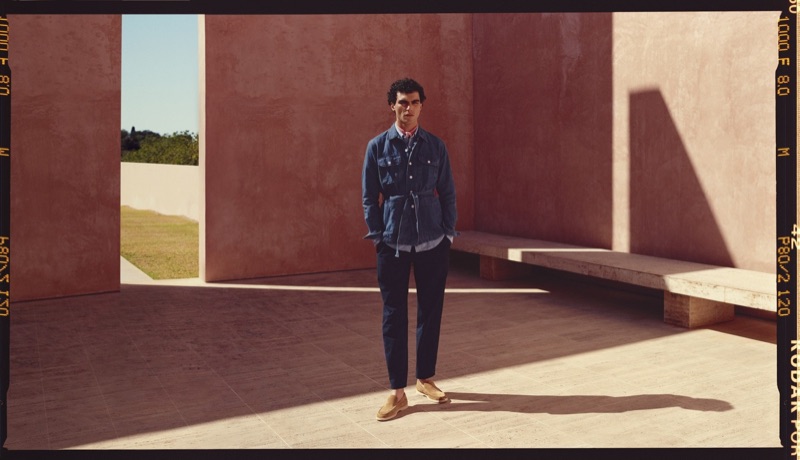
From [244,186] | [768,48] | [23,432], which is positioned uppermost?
[768,48]

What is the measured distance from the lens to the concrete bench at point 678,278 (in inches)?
189

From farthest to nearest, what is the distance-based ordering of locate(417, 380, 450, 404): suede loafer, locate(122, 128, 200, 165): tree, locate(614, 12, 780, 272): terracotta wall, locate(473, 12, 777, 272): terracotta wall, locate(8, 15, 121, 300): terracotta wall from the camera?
locate(122, 128, 200, 165): tree < locate(8, 15, 121, 300): terracotta wall < locate(473, 12, 777, 272): terracotta wall < locate(614, 12, 780, 272): terracotta wall < locate(417, 380, 450, 404): suede loafer

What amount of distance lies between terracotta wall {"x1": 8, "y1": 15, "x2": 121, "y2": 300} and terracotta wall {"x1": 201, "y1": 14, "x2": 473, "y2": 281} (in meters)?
1.03

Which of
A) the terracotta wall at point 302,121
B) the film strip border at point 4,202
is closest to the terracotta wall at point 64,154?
the terracotta wall at point 302,121

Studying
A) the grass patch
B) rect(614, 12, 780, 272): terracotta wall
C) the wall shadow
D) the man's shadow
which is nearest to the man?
the man's shadow

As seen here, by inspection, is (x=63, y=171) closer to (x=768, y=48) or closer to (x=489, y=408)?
(x=489, y=408)

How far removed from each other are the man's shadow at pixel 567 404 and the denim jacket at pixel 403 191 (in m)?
0.87

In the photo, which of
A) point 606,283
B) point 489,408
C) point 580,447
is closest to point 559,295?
point 606,283

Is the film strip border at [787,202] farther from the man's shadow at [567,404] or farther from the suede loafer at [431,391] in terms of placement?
the suede loafer at [431,391]

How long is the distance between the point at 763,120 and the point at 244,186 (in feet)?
16.8

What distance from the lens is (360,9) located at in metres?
2.45

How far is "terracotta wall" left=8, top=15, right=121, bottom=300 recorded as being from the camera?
259 inches

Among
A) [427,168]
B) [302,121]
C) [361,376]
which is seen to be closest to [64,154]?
[302,121]

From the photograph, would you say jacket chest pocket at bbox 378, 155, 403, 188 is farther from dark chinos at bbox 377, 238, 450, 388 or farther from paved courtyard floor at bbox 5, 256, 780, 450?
paved courtyard floor at bbox 5, 256, 780, 450
